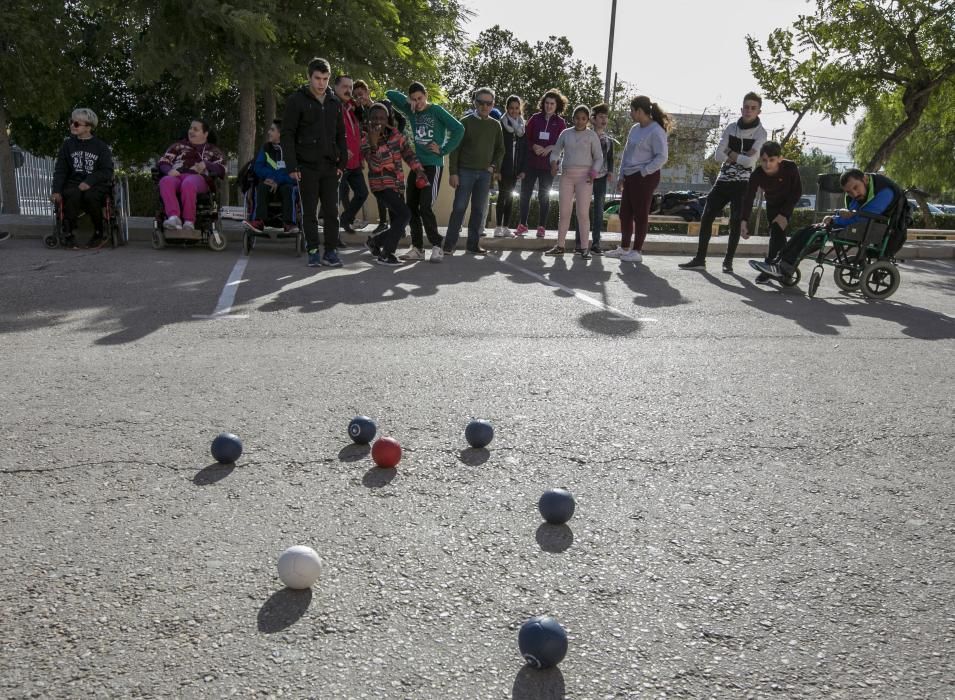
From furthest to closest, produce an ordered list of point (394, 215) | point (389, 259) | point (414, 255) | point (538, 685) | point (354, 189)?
point (354, 189), point (414, 255), point (389, 259), point (394, 215), point (538, 685)

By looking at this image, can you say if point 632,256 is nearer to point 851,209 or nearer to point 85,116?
point 851,209

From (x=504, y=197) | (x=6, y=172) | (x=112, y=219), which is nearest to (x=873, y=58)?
(x=504, y=197)

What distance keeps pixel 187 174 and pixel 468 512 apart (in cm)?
942

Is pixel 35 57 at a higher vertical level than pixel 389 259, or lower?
higher

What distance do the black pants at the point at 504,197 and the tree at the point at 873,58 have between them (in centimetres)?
1052

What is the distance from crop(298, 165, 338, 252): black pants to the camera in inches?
389

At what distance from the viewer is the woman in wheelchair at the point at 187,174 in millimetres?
11336

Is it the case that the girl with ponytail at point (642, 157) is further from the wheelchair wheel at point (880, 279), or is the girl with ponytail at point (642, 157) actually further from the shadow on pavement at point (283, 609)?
the shadow on pavement at point (283, 609)

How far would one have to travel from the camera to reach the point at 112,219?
38.3ft

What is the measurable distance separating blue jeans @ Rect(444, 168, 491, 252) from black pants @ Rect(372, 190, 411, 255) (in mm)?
1184

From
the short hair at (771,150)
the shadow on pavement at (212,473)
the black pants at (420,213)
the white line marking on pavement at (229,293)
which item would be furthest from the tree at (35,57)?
the shadow on pavement at (212,473)

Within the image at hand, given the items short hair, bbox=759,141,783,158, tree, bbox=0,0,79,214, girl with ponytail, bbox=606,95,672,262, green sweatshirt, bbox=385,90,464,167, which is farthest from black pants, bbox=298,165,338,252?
tree, bbox=0,0,79,214

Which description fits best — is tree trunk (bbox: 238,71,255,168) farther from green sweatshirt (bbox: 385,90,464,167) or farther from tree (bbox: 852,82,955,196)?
tree (bbox: 852,82,955,196)

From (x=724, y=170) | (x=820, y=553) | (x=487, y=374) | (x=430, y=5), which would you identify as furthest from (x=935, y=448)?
(x=430, y=5)
